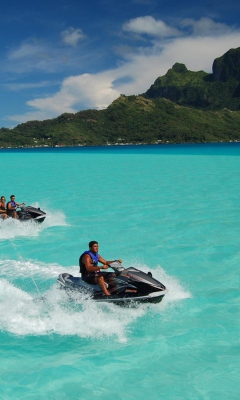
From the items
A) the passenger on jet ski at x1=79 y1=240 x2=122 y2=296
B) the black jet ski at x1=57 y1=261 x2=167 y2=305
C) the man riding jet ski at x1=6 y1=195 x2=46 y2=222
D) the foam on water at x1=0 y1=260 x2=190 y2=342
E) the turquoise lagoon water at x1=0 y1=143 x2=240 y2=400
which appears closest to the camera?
the turquoise lagoon water at x1=0 y1=143 x2=240 y2=400

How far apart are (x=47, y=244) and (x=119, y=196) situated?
1492 centimetres

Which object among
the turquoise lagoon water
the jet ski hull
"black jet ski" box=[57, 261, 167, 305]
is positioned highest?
the jet ski hull

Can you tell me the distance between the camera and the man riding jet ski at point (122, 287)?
9.56 m

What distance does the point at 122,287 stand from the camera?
9.79 metres

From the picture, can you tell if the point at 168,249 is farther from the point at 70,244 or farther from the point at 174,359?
the point at 174,359

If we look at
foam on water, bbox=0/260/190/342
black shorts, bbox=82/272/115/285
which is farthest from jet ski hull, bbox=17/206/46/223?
black shorts, bbox=82/272/115/285

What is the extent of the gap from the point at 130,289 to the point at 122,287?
212 mm

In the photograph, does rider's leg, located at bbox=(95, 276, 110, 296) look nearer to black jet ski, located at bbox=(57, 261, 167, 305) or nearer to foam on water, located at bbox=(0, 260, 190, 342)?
black jet ski, located at bbox=(57, 261, 167, 305)

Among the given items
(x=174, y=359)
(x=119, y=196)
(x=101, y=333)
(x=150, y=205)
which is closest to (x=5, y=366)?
(x=101, y=333)

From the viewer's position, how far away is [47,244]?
17.5m

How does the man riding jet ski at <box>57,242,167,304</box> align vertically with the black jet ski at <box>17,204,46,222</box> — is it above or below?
below

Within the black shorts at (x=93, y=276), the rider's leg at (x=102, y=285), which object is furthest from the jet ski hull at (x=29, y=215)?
the rider's leg at (x=102, y=285)

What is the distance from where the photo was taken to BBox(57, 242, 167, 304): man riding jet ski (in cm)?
956

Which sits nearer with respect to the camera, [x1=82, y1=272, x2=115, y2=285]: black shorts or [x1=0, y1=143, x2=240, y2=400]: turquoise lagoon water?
[x1=0, y1=143, x2=240, y2=400]: turquoise lagoon water
